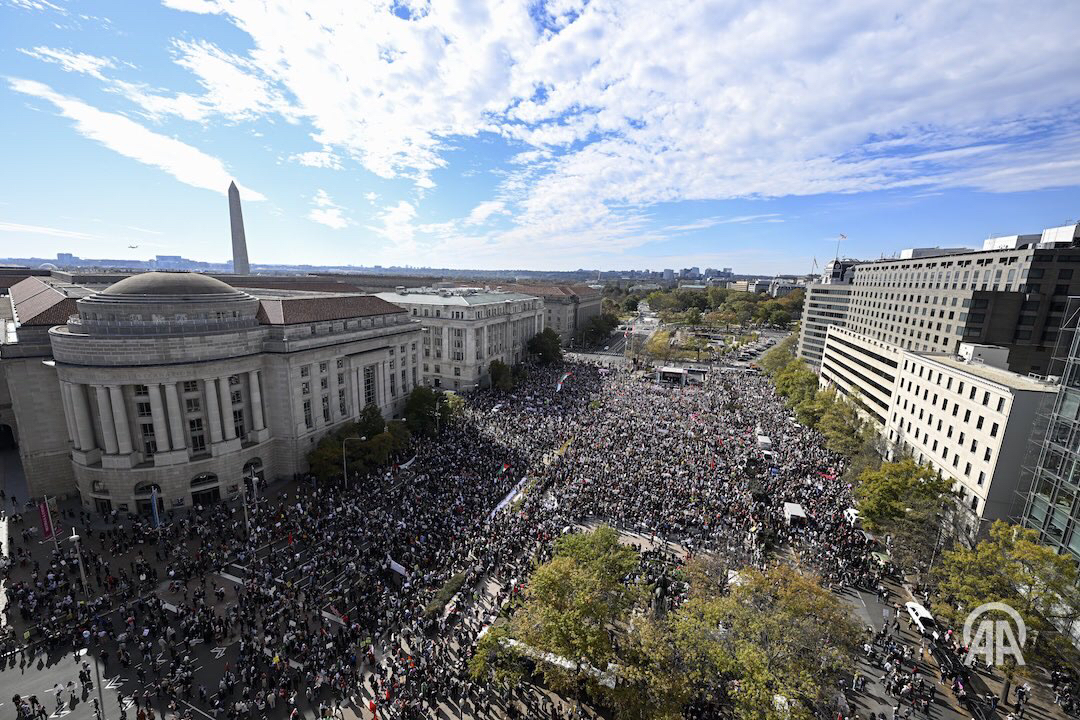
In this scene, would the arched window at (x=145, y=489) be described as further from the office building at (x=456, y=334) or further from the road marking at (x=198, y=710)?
the office building at (x=456, y=334)

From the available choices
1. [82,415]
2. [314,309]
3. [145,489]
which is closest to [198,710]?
[145,489]

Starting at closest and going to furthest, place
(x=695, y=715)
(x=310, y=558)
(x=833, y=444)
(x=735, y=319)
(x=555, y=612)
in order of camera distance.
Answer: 1. (x=555, y=612)
2. (x=695, y=715)
3. (x=310, y=558)
4. (x=833, y=444)
5. (x=735, y=319)

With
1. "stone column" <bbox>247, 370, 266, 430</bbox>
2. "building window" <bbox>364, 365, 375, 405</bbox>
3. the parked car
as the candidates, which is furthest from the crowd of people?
"building window" <bbox>364, 365, 375, 405</bbox>

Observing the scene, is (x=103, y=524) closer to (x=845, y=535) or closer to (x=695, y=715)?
(x=695, y=715)

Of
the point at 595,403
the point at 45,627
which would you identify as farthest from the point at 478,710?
the point at 595,403

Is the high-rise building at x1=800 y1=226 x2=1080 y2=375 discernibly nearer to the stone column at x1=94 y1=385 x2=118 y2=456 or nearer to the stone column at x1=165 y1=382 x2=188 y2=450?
the stone column at x1=165 y1=382 x2=188 y2=450

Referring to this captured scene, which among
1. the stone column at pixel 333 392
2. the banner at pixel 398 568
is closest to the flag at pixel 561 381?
the stone column at pixel 333 392
